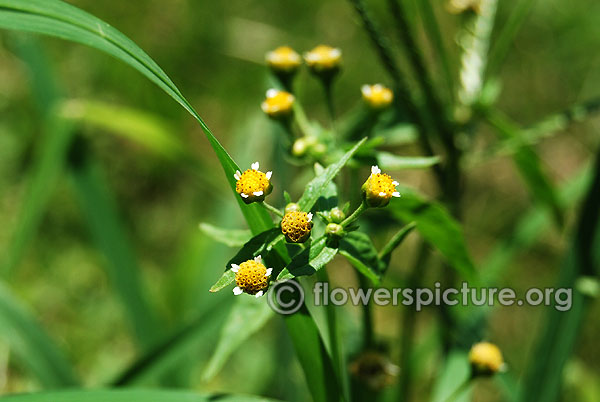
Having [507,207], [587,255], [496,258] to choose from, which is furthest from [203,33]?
[587,255]

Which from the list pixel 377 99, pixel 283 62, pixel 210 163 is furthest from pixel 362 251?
pixel 210 163

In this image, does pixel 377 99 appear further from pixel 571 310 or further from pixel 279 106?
pixel 571 310

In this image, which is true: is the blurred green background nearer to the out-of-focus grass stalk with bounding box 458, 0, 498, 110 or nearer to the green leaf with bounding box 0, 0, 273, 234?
the out-of-focus grass stalk with bounding box 458, 0, 498, 110

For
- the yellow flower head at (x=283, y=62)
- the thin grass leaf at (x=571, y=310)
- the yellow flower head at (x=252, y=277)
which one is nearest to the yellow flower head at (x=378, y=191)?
the yellow flower head at (x=252, y=277)

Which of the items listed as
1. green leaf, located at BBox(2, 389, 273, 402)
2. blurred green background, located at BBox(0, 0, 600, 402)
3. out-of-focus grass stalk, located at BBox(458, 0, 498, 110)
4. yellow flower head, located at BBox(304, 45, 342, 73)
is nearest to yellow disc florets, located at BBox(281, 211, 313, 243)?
green leaf, located at BBox(2, 389, 273, 402)

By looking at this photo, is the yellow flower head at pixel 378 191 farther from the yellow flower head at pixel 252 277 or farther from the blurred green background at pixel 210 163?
the blurred green background at pixel 210 163
